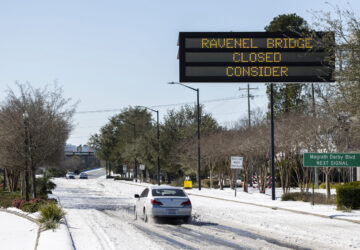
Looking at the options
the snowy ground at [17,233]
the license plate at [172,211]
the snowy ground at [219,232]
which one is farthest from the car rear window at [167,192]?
the snowy ground at [17,233]

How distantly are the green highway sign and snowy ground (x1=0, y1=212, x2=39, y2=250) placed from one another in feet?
44.1

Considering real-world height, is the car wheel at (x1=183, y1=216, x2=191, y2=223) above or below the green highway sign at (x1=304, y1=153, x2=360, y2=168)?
below

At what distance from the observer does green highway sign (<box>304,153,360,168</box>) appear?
2706 centimetres

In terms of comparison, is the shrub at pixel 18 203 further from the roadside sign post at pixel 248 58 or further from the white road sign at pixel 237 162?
the white road sign at pixel 237 162

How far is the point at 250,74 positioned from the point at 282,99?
3978cm

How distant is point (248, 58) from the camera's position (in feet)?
90.8

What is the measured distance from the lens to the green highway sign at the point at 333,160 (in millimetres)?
27062

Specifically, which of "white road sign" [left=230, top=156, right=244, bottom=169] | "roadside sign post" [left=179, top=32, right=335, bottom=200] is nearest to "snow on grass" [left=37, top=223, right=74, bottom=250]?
"roadside sign post" [left=179, top=32, right=335, bottom=200]

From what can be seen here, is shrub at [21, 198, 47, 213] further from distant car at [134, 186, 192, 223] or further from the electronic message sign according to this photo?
the electronic message sign

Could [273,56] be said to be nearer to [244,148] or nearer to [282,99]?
[244,148]

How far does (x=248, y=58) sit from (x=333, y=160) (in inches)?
256

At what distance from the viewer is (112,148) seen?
13862 centimetres

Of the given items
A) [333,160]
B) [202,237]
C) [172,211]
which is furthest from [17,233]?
[333,160]

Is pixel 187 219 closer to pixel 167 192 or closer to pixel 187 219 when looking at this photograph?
pixel 187 219
